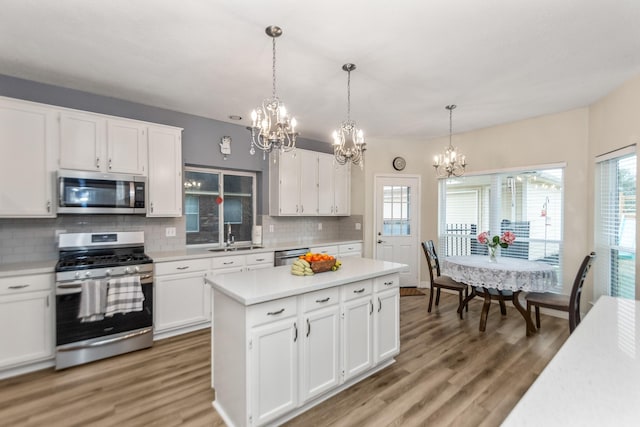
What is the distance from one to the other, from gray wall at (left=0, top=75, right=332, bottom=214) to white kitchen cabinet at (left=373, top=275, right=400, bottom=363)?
2.61m

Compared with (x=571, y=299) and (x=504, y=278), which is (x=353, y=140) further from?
(x=571, y=299)

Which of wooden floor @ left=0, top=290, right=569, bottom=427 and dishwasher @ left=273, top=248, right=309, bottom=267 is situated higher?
dishwasher @ left=273, top=248, right=309, bottom=267

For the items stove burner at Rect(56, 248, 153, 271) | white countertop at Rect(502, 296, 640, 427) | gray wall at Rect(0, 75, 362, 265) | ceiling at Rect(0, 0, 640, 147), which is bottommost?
white countertop at Rect(502, 296, 640, 427)

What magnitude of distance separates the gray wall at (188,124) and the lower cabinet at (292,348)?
2.60m

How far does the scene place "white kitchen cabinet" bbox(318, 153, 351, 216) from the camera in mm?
5129

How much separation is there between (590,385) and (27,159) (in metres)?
4.16

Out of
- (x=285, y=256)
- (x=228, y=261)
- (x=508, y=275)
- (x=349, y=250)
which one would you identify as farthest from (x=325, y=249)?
(x=508, y=275)

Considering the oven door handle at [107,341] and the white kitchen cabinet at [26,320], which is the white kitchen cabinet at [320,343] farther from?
the white kitchen cabinet at [26,320]

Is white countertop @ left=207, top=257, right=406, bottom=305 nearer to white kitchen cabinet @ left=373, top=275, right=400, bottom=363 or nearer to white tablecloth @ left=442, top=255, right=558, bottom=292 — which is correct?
→ white kitchen cabinet @ left=373, top=275, right=400, bottom=363

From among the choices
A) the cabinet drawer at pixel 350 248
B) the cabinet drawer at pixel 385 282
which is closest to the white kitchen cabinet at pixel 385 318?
the cabinet drawer at pixel 385 282

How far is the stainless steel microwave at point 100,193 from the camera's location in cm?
293

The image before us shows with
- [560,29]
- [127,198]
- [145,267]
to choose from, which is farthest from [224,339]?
[560,29]

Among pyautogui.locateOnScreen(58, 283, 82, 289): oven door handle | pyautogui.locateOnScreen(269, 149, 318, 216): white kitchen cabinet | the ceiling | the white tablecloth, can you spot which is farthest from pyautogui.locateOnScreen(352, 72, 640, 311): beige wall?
pyautogui.locateOnScreen(58, 283, 82, 289): oven door handle

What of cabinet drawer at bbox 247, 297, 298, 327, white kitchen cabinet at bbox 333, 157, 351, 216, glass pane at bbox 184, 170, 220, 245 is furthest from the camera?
white kitchen cabinet at bbox 333, 157, 351, 216
